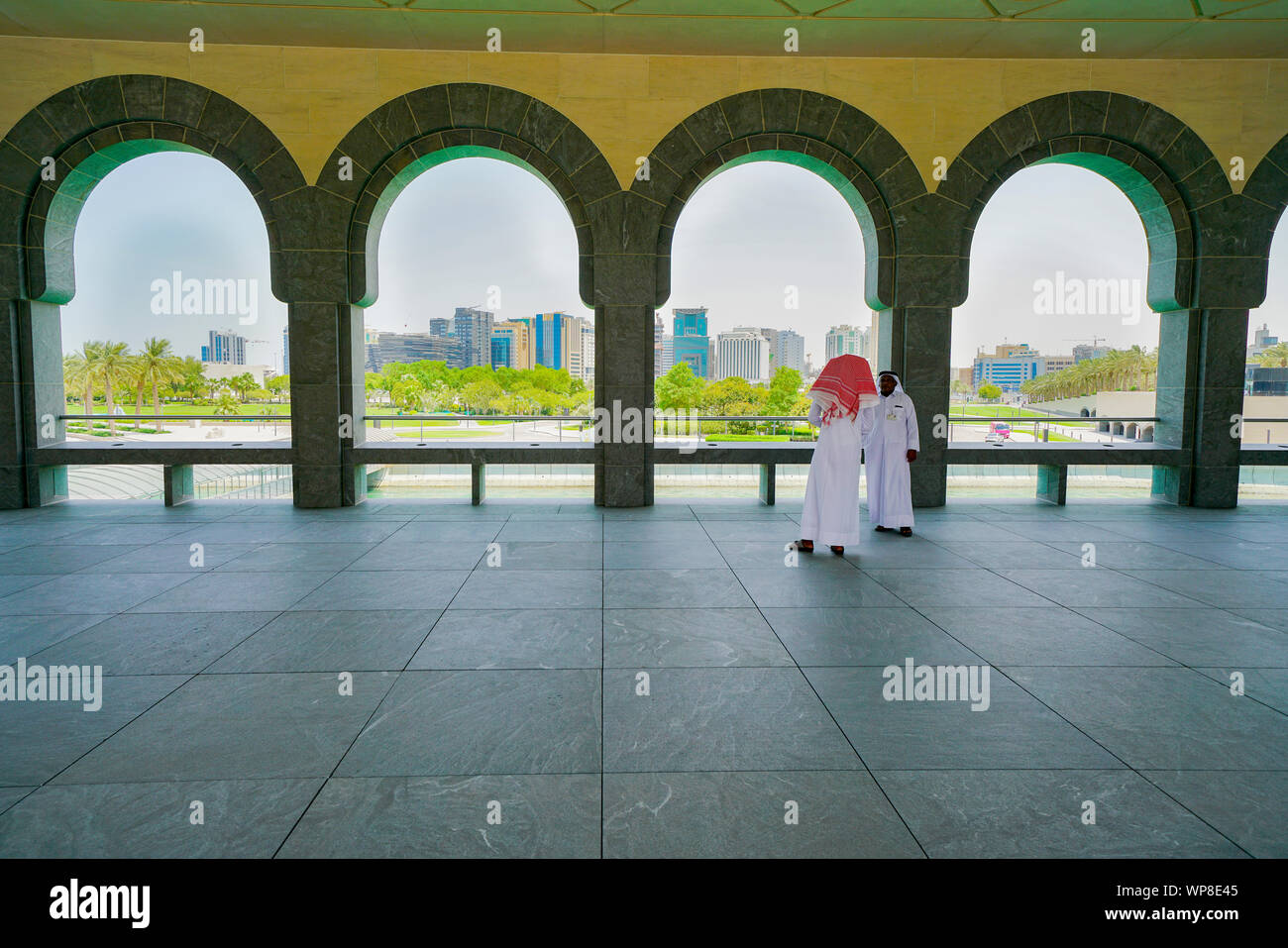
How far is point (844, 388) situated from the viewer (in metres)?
7.00

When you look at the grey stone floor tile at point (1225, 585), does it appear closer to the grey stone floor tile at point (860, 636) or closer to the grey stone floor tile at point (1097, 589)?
the grey stone floor tile at point (1097, 589)

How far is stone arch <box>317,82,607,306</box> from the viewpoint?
8914 millimetres

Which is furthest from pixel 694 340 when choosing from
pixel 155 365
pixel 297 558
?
pixel 155 365

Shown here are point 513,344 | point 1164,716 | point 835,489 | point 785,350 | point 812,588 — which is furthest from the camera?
point 785,350

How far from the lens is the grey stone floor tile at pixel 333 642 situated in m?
4.14

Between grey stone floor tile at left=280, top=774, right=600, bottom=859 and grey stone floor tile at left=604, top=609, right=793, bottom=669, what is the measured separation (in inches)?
52.0

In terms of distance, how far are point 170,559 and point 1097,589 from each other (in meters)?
7.91

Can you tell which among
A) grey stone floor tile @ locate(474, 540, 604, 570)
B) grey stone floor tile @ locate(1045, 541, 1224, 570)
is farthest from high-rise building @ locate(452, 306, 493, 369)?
grey stone floor tile @ locate(1045, 541, 1224, 570)

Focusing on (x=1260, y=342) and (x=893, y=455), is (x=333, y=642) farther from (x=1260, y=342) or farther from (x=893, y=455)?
(x=1260, y=342)

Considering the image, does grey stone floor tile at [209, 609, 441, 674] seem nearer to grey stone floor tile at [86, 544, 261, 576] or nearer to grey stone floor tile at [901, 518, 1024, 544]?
grey stone floor tile at [86, 544, 261, 576]

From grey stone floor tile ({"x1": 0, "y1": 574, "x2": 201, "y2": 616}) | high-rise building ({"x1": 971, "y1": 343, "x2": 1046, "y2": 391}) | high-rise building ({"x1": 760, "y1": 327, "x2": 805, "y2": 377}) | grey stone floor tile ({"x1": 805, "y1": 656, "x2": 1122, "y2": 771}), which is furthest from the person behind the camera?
high-rise building ({"x1": 760, "y1": 327, "x2": 805, "y2": 377})

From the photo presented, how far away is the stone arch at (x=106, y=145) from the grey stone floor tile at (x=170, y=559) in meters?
3.63

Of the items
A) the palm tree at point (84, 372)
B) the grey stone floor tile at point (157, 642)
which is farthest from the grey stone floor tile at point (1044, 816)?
the palm tree at point (84, 372)
